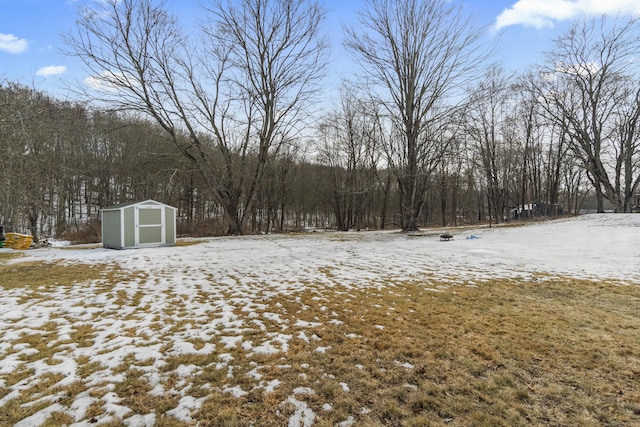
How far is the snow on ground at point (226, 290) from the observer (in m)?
2.77

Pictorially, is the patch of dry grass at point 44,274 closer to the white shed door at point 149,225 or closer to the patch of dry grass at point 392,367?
the patch of dry grass at point 392,367

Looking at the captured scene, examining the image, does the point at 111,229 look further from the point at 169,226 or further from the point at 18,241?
the point at 18,241

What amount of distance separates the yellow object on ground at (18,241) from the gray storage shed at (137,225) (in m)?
3.80

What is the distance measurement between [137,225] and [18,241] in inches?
232

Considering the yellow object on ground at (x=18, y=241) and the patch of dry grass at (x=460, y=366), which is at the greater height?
the yellow object on ground at (x=18, y=241)

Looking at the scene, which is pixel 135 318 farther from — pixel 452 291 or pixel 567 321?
pixel 567 321

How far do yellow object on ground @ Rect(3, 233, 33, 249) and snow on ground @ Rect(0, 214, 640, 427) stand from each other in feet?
16.4

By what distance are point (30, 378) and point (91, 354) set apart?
1.59 feet

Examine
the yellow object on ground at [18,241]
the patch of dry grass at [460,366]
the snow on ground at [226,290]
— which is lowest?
the patch of dry grass at [460,366]

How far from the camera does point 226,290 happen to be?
5.51 m

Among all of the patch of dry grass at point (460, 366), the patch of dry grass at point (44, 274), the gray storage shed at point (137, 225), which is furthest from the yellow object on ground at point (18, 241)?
the patch of dry grass at point (460, 366)

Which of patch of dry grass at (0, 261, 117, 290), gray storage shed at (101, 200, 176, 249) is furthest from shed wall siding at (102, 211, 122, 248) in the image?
patch of dry grass at (0, 261, 117, 290)

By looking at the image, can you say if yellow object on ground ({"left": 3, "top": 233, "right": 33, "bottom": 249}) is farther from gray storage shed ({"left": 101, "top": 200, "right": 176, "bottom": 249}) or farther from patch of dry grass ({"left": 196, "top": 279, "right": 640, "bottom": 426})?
patch of dry grass ({"left": 196, "top": 279, "right": 640, "bottom": 426})

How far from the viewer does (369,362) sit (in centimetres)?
290
